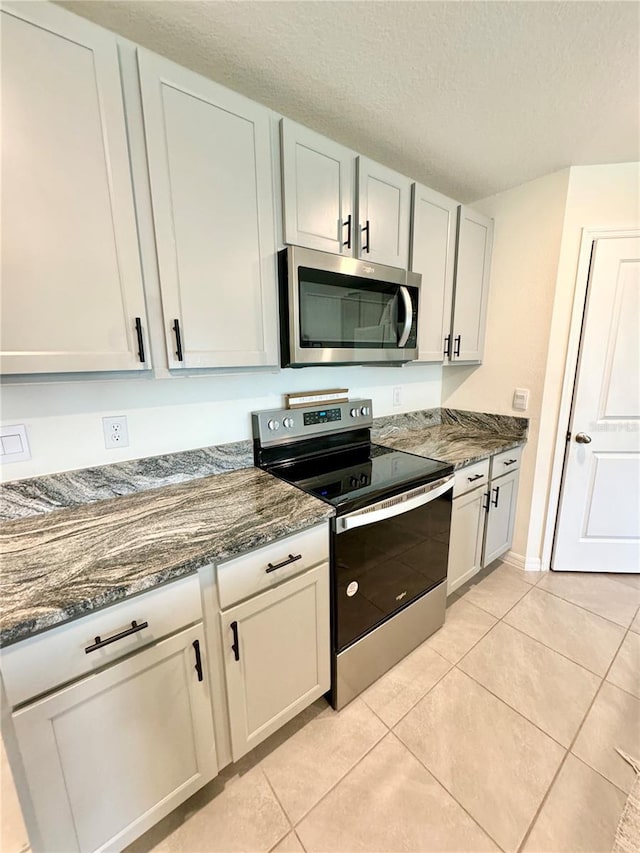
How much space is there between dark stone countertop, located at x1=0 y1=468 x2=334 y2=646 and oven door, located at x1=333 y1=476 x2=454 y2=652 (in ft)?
0.70

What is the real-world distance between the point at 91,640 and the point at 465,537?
1802 millimetres

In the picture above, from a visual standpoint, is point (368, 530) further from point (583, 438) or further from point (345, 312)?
point (583, 438)

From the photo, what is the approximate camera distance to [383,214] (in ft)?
5.34

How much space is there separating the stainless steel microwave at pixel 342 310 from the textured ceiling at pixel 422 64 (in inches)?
23.8

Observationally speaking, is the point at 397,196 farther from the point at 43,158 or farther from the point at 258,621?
the point at 258,621

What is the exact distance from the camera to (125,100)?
3.30 feet

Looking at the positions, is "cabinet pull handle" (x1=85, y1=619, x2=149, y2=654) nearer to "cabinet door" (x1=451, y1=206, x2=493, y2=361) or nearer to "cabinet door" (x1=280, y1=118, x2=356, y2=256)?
"cabinet door" (x1=280, y1=118, x2=356, y2=256)

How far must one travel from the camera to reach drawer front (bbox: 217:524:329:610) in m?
1.03

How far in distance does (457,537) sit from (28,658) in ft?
6.01

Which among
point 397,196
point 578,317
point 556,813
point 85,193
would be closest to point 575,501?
point 578,317

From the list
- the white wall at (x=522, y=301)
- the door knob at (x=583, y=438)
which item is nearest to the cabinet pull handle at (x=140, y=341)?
the white wall at (x=522, y=301)

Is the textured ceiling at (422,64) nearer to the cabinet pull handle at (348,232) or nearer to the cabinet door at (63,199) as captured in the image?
the cabinet door at (63,199)

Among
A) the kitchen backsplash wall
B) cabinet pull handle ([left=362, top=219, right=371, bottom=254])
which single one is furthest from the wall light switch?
cabinet pull handle ([left=362, top=219, right=371, bottom=254])

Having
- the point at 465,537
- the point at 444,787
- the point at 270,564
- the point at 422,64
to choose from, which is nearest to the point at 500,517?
the point at 465,537
